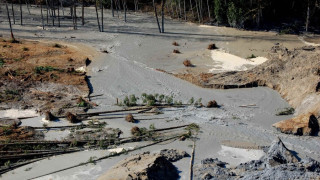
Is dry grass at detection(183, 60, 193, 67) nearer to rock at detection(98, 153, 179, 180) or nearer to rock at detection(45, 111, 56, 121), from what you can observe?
rock at detection(45, 111, 56, 121)

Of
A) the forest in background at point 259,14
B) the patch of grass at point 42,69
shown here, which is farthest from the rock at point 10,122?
the forest in background at point 259,14

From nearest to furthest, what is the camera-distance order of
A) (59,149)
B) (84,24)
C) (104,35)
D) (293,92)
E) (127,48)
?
(59,149), (293,92), (127,48), (104,35), (84,24)

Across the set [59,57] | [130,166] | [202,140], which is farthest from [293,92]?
[59,57]

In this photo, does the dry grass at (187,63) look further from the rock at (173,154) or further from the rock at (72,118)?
the rock at (173,154)

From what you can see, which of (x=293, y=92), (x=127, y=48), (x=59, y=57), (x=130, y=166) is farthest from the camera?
(x=127, y=48)

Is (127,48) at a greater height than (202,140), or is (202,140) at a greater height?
(127,48)

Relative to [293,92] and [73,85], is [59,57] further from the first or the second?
[293,92]
